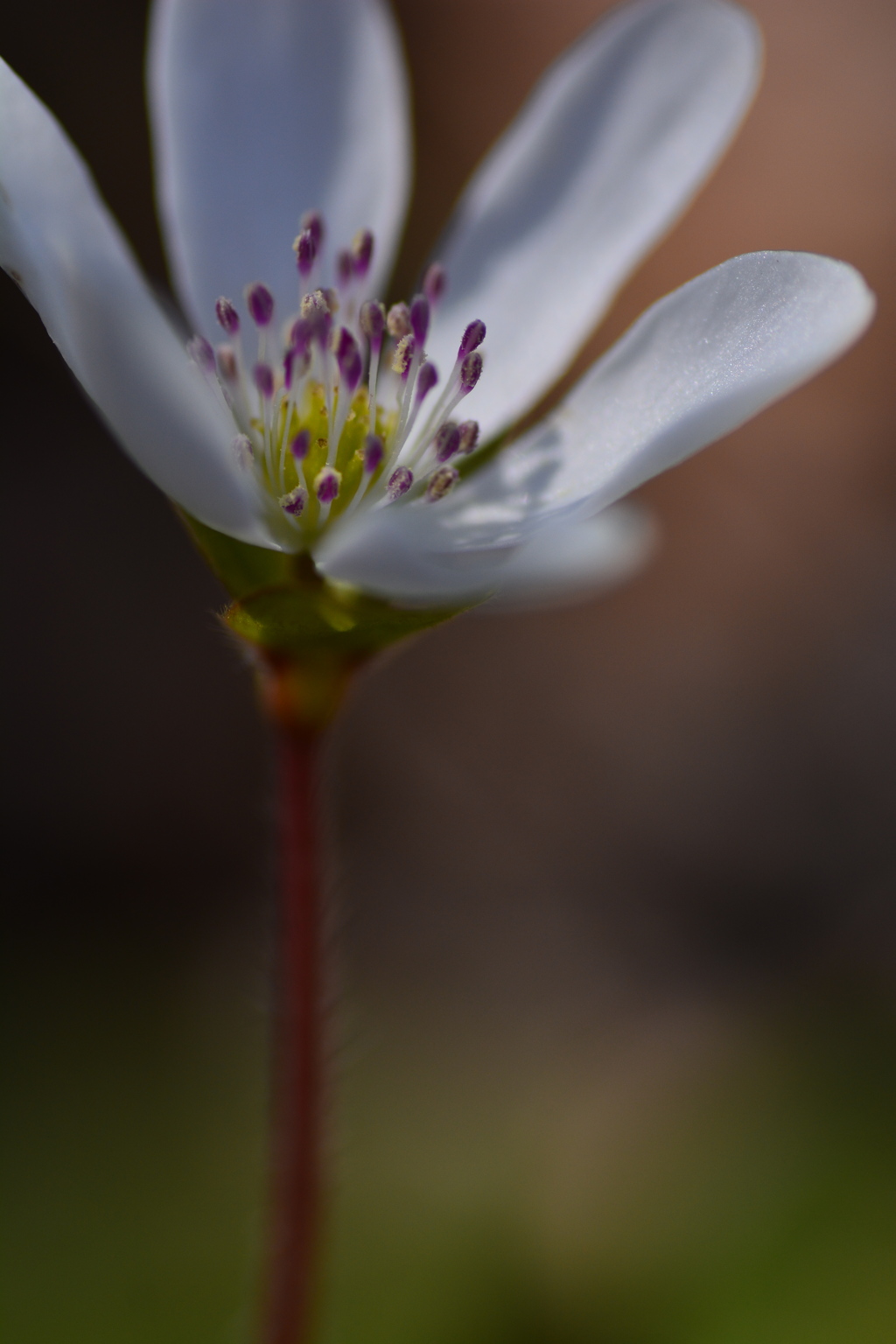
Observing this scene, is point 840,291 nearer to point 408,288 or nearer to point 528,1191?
point 528,1191

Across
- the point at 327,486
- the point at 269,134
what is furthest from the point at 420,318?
the point at 269,134

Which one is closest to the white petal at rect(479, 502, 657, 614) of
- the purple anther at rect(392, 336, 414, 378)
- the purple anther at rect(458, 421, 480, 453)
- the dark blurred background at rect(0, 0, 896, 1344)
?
the purple anther at rect(458, 421, 480, 453)

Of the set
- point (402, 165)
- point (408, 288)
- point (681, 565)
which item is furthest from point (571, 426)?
point (408, 288)

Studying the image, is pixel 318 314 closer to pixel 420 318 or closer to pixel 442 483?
pixel 420 318

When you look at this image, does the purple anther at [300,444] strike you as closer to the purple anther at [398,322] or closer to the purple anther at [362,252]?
the purple anther at [398,322]

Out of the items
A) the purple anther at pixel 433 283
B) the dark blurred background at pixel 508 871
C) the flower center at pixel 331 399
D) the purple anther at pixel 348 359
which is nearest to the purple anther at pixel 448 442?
the flower center at pixel 331 399

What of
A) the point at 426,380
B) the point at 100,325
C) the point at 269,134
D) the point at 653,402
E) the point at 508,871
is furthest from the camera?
the point at 508,871
